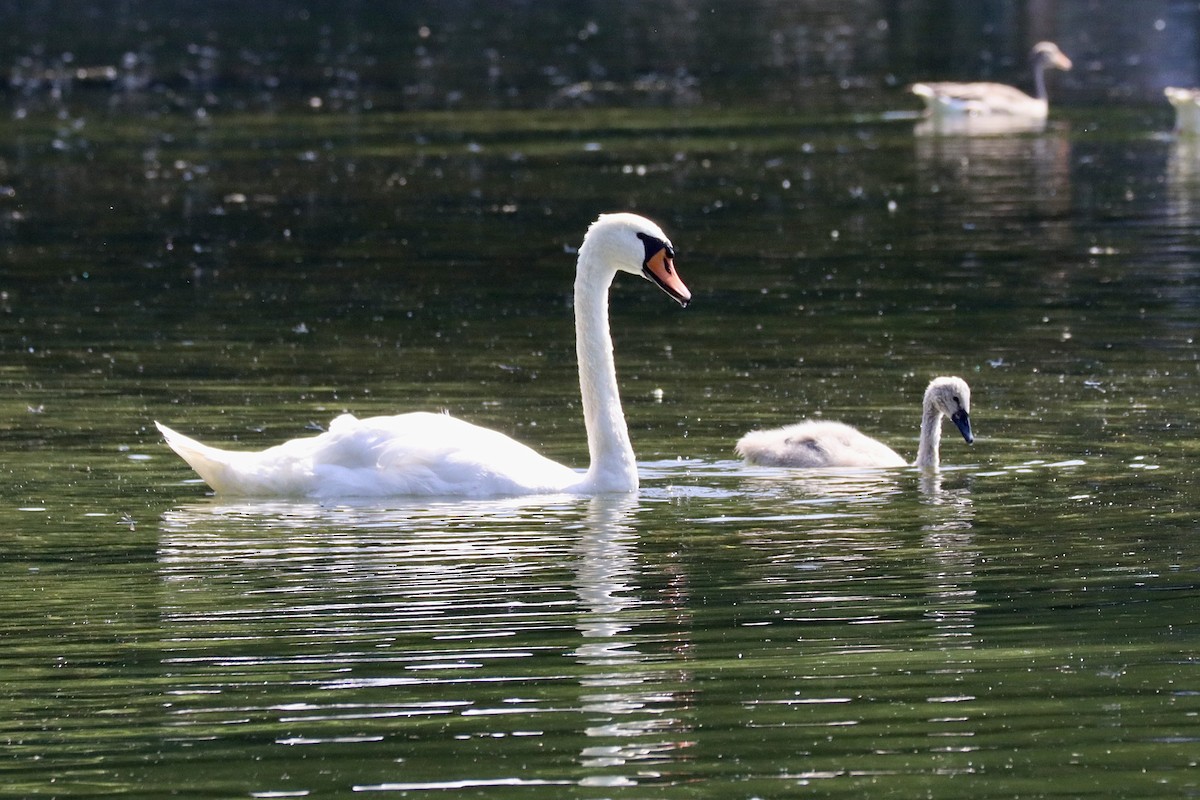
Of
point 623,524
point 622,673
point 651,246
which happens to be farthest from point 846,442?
point 622,673

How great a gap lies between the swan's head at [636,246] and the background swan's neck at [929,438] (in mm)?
1512

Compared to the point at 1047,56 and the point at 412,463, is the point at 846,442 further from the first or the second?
the point at 1047,56

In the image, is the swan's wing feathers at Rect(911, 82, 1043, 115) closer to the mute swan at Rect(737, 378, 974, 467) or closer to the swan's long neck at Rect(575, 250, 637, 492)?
the mute swan at Rect(737, 378, 974, 467)

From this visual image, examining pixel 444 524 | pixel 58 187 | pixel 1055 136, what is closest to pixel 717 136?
pixel 1055 136

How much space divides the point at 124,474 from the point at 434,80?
35008 millimetres

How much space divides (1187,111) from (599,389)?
75.9 ft

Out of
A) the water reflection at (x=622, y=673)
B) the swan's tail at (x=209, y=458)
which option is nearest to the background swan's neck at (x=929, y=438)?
the water reflection at (x=622, y=673)

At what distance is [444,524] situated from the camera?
10070 millimetres

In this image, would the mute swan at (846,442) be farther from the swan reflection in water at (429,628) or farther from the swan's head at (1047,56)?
the swan's head at (1047,56)

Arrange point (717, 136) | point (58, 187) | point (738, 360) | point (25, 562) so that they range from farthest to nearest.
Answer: point (717, 136), point (58, 187), point (738, 360), point (25, 562)

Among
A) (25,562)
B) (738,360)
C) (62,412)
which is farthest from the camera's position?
(738,360)

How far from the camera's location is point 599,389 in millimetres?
11078

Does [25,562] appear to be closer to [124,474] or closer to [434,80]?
[124,474]

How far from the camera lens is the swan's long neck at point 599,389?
1081cm
